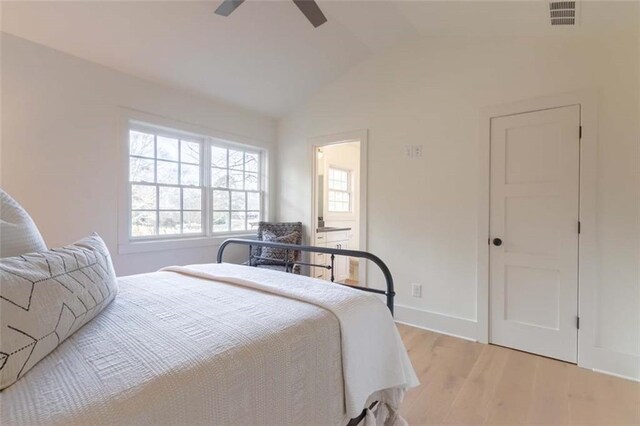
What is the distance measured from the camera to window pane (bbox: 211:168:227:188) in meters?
3.59

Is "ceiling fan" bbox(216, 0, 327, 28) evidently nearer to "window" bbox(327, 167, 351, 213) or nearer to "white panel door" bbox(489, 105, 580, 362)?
"white panel door" bbox(489, 105, 580, 362)

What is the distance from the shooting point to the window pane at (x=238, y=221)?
3844 millimetres

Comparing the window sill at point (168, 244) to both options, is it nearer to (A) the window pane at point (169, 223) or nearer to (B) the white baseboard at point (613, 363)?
(A) the window pane at point (169, 223)

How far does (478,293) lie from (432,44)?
8.05 ft

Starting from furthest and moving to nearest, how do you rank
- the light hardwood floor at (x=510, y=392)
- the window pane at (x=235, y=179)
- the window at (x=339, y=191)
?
the window at (x=339, y=191)
the window pane at (x=235, y=179)
the light hardwood floor at (x=510, y=392)

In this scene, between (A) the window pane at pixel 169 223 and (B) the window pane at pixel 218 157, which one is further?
(B) the window pane at pixel 218 157

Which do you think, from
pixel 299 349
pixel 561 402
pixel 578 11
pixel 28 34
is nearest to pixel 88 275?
pixel 299 349

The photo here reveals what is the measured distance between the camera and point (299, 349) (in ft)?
3.24

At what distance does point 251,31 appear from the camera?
8.87 ft

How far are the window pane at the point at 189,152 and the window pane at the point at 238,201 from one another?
0.63 meters

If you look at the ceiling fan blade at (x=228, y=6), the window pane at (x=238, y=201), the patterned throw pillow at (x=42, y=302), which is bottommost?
the patterned throw pillow at (x=42, y=302)

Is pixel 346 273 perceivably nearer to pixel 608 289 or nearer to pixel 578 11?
pixel 608 289

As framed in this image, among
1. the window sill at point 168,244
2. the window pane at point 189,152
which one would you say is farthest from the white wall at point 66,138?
the window pane at point 189,152

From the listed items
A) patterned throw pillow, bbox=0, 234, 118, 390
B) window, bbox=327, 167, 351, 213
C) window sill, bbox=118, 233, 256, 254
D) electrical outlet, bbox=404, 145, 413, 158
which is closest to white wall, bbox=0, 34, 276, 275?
window sill, bbox=118, 233, 256, 254
